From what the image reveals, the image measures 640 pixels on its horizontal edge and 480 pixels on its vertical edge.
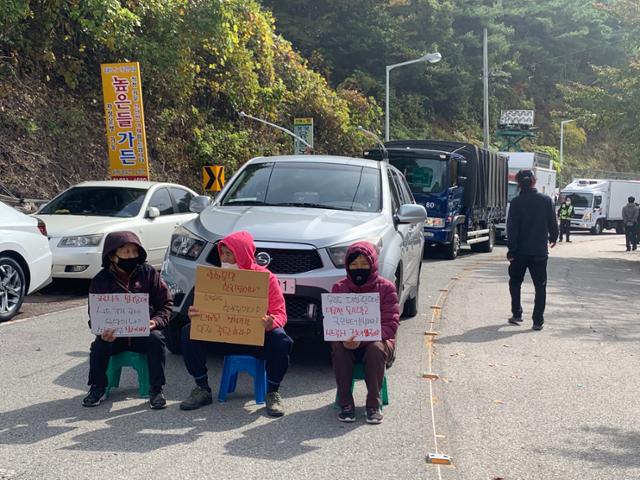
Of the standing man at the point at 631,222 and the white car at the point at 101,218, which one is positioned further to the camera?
the standing man at the point at 631,222

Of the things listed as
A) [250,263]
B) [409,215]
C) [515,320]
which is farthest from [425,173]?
[250,263]

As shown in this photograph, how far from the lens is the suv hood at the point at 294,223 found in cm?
683

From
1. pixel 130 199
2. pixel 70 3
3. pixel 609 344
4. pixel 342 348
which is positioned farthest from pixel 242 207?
pixel 70 3

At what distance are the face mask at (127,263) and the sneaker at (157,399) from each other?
889mm

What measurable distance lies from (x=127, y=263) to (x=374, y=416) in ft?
6.76

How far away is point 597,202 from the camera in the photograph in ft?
148

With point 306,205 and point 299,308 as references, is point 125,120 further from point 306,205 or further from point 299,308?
point 299,308

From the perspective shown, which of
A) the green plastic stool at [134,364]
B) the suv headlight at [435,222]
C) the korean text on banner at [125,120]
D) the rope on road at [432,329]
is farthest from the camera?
the suv headlight at [435,222]

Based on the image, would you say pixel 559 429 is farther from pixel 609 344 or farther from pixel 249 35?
pixel 249 35

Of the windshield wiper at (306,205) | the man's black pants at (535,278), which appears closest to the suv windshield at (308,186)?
the windshield wiper at (306,205)

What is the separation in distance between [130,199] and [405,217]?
618 cm

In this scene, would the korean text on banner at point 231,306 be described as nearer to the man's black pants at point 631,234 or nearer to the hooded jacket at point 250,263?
the hooded jacket at point 250,263

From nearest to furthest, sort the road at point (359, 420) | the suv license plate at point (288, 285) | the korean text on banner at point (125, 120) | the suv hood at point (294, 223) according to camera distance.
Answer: the road at point (359, 420) → the suv license plate at point (288, 285) → the suv hood at point (294, 223) → the korean text on banner at point (125, 120)

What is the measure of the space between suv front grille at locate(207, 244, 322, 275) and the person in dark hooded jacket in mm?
907
